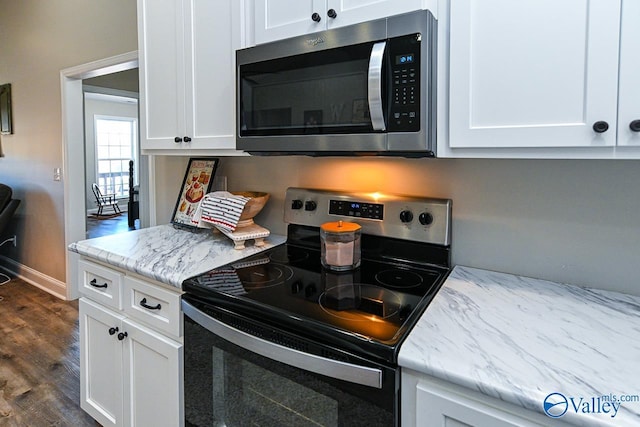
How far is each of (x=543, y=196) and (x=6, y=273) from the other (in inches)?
197

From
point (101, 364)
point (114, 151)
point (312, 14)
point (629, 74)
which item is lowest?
point (101, 364)

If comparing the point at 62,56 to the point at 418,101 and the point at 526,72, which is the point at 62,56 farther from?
the point at 526,72

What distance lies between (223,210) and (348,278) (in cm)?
65

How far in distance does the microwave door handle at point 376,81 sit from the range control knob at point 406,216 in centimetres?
41

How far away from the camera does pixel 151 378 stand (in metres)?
1.44

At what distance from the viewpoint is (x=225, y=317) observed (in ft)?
3.84

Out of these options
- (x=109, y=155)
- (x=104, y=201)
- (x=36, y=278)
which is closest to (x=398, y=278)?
(x=36, y=278)

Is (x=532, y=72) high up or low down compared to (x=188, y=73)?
down

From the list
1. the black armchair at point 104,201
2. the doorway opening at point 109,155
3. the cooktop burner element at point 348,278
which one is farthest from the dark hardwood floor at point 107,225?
the cooktop burner element at point 348,278

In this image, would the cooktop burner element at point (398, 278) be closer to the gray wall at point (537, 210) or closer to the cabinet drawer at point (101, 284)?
the gray wall at point (537, 210)

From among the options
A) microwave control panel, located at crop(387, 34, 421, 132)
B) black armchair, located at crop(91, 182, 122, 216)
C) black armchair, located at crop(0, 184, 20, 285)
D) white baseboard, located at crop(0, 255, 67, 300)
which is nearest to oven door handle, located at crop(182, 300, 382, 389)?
microwave control panel, located at crop(387, 34, 421, 132)

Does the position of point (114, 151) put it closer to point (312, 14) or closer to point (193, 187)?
point (193, 187)

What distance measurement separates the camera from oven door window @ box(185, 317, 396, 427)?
0.92 metres

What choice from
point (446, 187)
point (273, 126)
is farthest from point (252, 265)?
point (446, 187)
